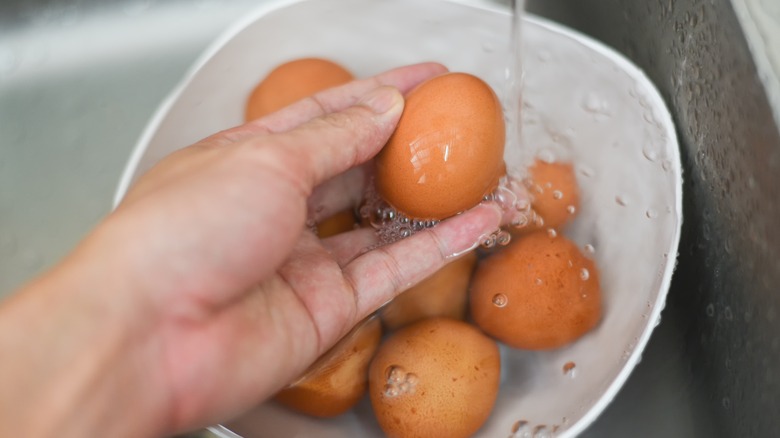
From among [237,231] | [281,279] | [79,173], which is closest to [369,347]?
[281,279]

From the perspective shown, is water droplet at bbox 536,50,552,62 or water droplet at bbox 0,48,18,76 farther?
water droplet at bbox 0,48,18,76

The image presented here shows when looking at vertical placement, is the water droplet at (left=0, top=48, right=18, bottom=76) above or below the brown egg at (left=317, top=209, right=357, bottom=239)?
above

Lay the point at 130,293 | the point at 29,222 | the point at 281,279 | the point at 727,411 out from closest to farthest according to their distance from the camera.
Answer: the point at 130,293, the point at 281,279, the point at 727,411, the point at 29,222

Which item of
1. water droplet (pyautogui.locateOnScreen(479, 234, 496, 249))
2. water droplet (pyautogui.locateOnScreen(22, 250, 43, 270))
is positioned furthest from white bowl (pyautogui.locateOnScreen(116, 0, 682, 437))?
water droplet (pyautogui.locateOnScreen(22, 250, 43, 270))

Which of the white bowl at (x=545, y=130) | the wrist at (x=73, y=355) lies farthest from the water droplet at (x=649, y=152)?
the wrist at (x=73, y=355)

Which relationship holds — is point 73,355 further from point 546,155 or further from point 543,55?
point 543,55

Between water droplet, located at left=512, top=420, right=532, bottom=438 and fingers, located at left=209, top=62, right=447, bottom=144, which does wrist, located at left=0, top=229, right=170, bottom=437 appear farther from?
water droplet, located at left=512, top=420, right=532, bottom=438

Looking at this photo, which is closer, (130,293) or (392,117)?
(130,293)

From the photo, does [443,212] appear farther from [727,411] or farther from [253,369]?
[727,411]
